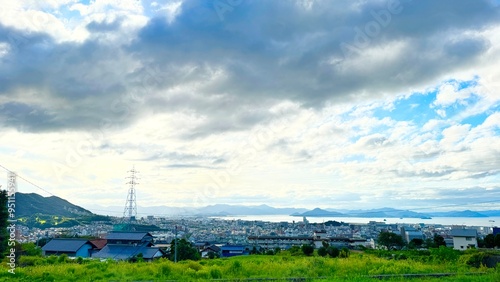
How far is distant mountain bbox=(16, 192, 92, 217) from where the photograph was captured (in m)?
60.1

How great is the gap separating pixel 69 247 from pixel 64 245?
589mm

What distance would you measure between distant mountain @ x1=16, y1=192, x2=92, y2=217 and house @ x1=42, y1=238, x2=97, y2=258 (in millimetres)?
28975

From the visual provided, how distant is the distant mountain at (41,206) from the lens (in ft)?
197

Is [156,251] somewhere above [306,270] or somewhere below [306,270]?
below

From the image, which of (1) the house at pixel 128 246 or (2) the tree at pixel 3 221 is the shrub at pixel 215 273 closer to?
(2) the tree at pixel 3 221

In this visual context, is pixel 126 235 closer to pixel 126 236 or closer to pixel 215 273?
pixel 126 236

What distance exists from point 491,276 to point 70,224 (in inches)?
2780

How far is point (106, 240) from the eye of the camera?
115ft

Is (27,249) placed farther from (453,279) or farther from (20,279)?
(453,279)

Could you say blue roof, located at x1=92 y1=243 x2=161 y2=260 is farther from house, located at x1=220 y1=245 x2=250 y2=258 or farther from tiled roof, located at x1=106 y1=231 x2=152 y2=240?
house, located at x1=220 y1=245 x2=250 y2=258

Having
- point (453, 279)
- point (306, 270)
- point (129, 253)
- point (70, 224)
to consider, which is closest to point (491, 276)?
point (453, 279)

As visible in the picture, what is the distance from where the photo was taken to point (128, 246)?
33.6 meters

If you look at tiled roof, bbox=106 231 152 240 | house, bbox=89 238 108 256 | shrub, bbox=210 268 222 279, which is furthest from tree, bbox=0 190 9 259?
shrub, bbox=210 268 222 279

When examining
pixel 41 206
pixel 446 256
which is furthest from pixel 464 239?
pixel 41 206
